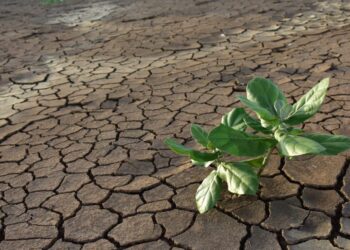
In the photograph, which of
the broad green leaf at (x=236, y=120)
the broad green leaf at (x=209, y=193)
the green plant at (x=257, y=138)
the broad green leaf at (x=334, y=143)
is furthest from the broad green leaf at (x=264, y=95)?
the broad green leaf at (x=209, y=193)

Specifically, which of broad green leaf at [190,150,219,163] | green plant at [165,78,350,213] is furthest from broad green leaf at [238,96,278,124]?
broad green leaf at [190,150,219,163]

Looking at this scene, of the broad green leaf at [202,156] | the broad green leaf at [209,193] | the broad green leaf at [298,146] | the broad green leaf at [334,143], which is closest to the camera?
the broad green leaf at [298,146]

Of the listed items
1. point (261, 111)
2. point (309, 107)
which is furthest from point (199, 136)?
point (309, 107)

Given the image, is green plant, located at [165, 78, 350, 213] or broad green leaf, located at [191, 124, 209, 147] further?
broad green leaf, located at [191, 124, 209, 147]

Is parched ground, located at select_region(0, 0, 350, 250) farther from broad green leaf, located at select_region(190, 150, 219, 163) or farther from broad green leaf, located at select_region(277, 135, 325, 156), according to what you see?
broad green leaf, located at select_region(277, 135, 325, 156)

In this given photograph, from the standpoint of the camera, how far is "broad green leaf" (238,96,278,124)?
1.75m

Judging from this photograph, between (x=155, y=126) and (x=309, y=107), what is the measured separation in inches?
52.1

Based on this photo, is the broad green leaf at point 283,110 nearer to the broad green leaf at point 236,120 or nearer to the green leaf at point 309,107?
the green leaf at point 309,107

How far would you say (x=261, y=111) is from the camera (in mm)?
1760

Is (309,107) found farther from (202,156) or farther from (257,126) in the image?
(202,156)

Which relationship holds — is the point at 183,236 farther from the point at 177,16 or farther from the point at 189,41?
the point at 177,16

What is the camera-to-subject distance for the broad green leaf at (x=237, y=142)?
177cm

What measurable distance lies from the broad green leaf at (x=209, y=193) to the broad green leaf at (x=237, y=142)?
0.18 metres

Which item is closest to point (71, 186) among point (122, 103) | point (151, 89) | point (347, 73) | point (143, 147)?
point (143, 147)
